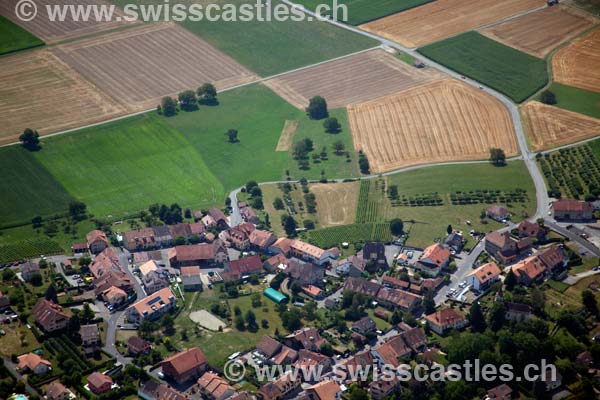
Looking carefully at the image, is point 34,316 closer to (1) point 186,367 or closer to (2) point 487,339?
(1) point 186,367

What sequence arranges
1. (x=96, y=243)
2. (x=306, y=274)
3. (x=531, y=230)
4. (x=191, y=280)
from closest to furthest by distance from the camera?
(x=306, y=274) → (x=191, y=280) → (x=96, y=243) → (x=531, y=230)

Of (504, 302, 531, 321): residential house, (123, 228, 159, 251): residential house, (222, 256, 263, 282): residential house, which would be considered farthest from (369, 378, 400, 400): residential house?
(123, 228, 159, 251): residential house

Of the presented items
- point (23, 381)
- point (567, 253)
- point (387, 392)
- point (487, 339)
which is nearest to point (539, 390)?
point (487, 339)

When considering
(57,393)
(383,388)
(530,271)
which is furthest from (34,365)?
(530,271)

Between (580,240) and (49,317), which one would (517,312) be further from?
(49,317)

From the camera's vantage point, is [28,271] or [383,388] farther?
[28,271]

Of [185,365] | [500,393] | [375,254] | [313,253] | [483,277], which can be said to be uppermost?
[483,277]

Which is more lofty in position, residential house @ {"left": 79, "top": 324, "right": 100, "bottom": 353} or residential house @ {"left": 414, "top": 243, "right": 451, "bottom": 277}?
residential house @ {"left": 414, "top": 243, "right": 451, "bottom": 277}

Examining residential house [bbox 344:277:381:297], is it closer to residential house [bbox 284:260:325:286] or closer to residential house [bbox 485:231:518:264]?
residential house [bbox 284:260:325:286]
